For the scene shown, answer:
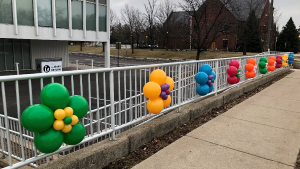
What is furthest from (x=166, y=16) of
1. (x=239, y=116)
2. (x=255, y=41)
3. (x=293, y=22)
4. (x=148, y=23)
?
(x=239, y=116)

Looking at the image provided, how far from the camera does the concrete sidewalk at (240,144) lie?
3158mm

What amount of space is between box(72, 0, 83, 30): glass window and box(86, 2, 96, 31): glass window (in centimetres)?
70

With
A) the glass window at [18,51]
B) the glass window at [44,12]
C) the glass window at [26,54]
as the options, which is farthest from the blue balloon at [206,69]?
the glass window at [26,54]

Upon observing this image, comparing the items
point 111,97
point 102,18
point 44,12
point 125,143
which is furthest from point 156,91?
point 102,18

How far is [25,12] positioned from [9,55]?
5.37 meters

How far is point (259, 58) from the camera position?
32.8 ft

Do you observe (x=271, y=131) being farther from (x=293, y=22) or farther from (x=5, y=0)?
(x=293, y=22)

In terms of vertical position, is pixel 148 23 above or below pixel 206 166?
above

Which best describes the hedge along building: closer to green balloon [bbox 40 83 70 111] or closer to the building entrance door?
the building entrance door

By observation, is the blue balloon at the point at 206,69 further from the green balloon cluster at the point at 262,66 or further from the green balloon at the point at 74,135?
the green balloon cluster at the point at 262,66

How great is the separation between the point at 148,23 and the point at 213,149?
51532mm

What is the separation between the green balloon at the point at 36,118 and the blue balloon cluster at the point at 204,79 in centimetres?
374

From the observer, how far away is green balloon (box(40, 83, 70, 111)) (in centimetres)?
230

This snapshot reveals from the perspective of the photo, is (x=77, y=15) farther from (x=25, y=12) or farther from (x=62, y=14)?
(x=25, y=12)
